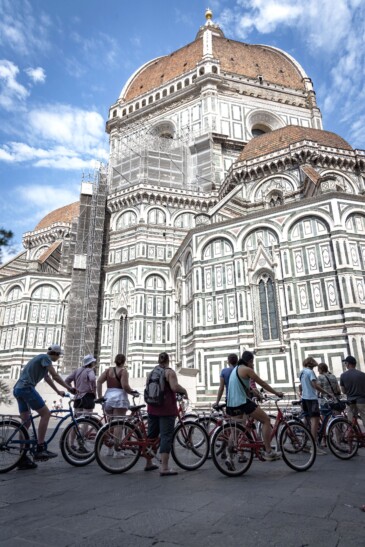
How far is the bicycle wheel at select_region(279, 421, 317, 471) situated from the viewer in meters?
5.18

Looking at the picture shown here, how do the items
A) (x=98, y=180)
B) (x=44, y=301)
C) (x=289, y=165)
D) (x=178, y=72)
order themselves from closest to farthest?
1. (x=289, y=165)
2. (x=44, y=301)
3. (x=98, y=180)
4. (x=178, y=72)

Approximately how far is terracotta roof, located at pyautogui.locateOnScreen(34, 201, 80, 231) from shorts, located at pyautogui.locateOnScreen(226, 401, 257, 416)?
118ft

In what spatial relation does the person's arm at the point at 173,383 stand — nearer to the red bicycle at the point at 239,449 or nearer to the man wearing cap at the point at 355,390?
the red bicycle at the point at 239,449

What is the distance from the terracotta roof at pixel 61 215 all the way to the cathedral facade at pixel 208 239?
349 mm

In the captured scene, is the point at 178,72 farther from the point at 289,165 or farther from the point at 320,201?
the point at 320,201

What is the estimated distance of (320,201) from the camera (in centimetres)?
1791

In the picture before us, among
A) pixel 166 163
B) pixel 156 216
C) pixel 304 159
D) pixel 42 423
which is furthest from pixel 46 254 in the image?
pixel 42 423

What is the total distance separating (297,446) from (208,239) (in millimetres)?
15262

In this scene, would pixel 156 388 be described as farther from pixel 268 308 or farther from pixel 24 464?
pixel 268 308

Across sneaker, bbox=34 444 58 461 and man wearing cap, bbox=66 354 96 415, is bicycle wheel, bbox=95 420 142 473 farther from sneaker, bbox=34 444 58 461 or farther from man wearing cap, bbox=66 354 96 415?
man wearing cap, bbox=66 354 96 415

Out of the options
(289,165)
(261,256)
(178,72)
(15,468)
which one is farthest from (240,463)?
(178,72)

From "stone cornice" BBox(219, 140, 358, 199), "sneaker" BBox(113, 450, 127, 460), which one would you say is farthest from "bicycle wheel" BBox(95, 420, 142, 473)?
"stone cornice" BBox(219, 140, 358, 199)

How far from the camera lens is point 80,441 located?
5773 mm

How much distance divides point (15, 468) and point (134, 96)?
130 ft
